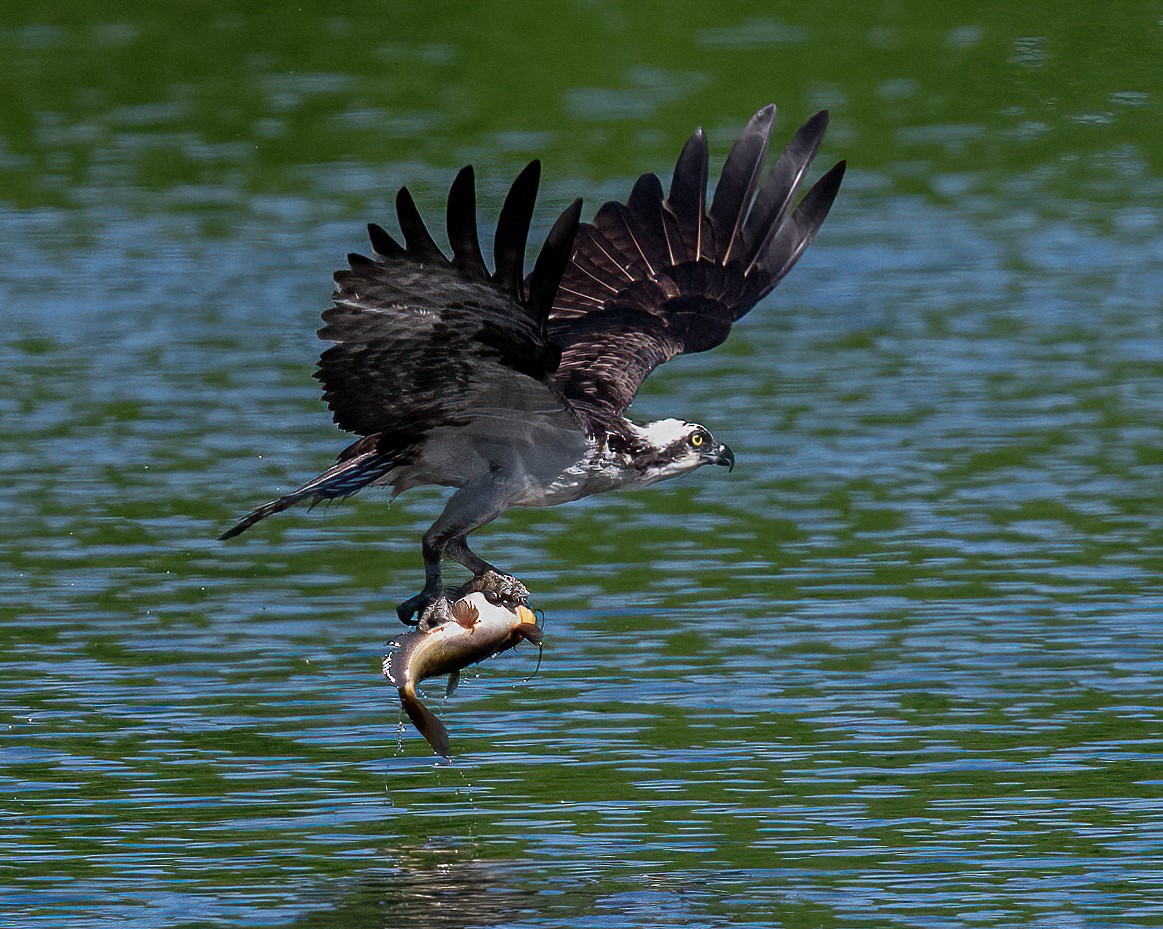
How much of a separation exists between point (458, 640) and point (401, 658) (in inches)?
8.9

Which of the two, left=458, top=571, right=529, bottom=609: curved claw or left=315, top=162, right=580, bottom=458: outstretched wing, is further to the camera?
left=458, top=571, right=529, bottom=609: curved claw

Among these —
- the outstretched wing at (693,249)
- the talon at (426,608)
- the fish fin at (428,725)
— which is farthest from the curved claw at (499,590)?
the outstretched wing at (693,249)

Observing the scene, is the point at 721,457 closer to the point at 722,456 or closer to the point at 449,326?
the point at 722,456

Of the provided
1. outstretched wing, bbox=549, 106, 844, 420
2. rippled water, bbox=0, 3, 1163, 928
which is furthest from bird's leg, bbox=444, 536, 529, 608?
outstretched wing, bbox=549, 106, 844, 420

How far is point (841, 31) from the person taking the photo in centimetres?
2775

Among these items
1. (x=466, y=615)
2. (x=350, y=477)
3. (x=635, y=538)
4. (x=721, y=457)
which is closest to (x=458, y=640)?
(x=466, y=615)

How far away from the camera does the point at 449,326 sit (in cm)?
1016

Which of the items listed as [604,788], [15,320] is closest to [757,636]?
[604,788]

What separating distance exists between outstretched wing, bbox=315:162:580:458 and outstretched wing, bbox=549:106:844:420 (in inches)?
92.6

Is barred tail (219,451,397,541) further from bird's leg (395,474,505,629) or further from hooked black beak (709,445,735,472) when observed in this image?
hooked black beak (709,445,735,472)

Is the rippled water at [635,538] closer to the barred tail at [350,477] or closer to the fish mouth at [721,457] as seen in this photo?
the fish mouth at [721,457]

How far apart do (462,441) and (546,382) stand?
0.94 m

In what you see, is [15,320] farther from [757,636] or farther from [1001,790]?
[1001,790]

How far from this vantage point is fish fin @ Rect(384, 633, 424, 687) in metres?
10.2
